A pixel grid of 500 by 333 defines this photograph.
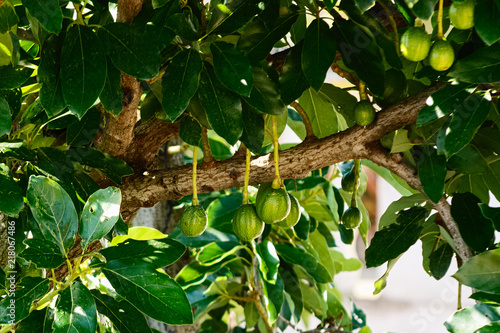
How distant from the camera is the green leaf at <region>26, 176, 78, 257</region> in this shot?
2.72ft

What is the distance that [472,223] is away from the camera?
97 centimetres

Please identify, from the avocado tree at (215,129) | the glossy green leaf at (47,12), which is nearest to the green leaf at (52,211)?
the avocado tree at (215,129)

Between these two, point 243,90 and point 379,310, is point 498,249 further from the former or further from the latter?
point 379,310

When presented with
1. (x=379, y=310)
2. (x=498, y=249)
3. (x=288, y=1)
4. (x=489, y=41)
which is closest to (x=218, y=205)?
(x=288, y=1)

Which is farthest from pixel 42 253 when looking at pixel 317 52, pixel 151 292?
pixel 317 52

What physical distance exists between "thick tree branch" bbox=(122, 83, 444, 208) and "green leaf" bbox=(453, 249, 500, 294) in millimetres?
260

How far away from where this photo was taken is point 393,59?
3.00ft

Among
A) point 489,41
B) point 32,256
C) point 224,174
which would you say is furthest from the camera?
point 224,174

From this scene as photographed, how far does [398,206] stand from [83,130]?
24.9 inches

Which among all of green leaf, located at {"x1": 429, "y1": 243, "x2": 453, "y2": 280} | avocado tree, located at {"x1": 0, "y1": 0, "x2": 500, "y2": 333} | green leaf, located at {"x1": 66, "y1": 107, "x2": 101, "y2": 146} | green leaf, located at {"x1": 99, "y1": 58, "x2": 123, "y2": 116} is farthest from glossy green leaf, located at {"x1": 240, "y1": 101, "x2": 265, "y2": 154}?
green leaf, located at {"x1": 429, "y1": 243, "x2": 453, "y2": 280}

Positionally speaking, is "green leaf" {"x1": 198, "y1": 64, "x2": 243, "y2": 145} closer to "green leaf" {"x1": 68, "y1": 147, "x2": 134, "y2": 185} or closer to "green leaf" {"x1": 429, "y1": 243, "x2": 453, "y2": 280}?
"green leaf" {"x1": 68, "y1": 147, "x2": 134, "y2": 185}

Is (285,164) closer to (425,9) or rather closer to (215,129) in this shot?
(215,129)

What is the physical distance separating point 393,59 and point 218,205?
734 mm

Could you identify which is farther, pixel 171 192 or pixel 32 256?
pixel 171 192
